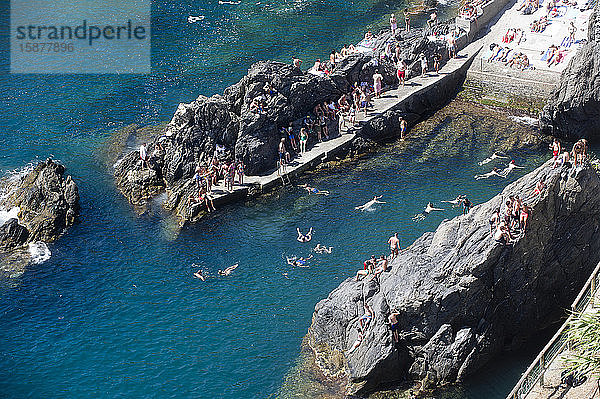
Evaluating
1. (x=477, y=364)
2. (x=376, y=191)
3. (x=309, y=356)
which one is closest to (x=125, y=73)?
(x=376, y=191)

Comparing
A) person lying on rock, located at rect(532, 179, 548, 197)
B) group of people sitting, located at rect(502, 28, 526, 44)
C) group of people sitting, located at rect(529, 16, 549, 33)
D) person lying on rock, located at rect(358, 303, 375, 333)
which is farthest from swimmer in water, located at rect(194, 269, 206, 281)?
Answer: group of people sitting, located at rect(529, 16, 549, 33)

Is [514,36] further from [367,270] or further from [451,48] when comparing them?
Result: [367,270]

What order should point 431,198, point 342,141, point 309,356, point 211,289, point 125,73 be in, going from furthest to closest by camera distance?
point 125,73, point 342,141, point 431,198, point 211,289, point 309,356

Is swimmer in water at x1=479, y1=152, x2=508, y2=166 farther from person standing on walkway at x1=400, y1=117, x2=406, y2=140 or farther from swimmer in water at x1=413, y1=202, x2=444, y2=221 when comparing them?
swimmer in water at x1=413, y1=202, x2=444, y2=221

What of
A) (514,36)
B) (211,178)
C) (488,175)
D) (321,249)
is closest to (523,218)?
(321,249)

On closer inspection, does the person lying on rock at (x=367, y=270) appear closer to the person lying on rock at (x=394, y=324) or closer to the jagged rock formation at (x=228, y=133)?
the person lying on rock at (x=394, y=324)

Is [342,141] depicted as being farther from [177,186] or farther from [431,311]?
[431,311]
